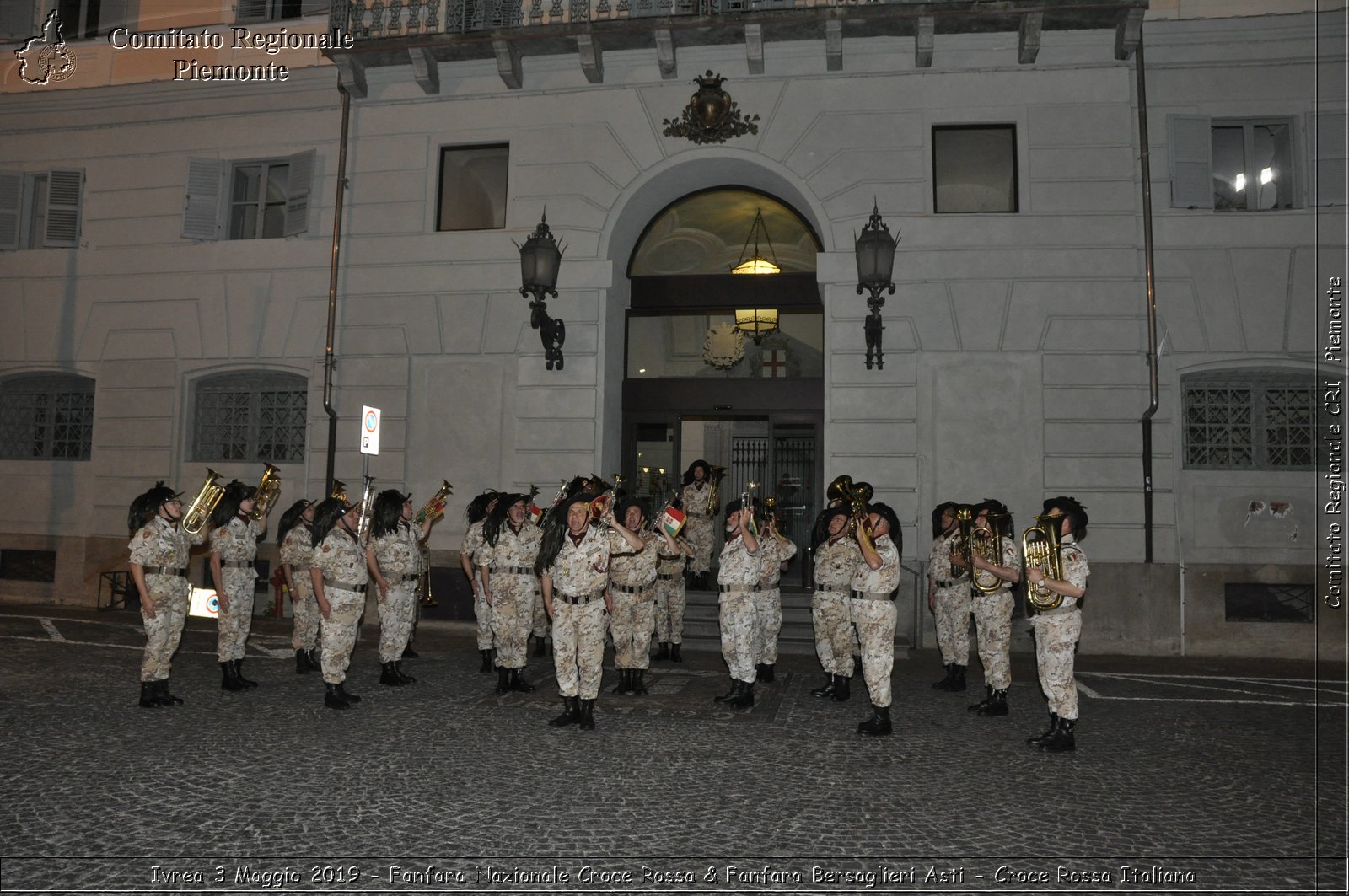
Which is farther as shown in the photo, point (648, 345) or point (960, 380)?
point (648, 345)

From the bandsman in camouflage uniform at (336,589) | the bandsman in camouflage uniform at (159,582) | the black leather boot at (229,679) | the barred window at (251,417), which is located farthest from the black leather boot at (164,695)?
the barred window at (251,417)

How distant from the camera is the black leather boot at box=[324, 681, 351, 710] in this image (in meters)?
8.14

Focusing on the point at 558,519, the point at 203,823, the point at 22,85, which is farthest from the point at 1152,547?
the point at 22,85

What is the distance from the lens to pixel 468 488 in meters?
Answer: 13.9

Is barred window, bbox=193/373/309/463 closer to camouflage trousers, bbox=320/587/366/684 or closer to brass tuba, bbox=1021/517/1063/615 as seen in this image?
camouflage trousers, bbox=320/587/366/684

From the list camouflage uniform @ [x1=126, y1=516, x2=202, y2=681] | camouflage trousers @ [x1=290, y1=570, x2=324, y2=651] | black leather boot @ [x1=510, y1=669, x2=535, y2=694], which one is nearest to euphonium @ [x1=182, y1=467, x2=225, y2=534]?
camouflage uniform @ [x1=126, y1=516, x2=202, y2=681]

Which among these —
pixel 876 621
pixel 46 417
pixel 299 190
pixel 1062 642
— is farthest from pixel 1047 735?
pixel 46 417

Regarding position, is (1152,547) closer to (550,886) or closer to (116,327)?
(550,886)

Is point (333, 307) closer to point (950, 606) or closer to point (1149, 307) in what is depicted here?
point (950, 606)

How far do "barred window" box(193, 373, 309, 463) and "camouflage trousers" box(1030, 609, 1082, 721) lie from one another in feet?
38.9

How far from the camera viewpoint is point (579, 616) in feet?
24.5

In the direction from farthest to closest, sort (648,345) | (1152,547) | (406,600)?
(648,345)
(1152,547)
(406,600)

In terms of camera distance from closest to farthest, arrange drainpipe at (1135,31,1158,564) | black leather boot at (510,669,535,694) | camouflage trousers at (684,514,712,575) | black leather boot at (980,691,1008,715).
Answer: black leather boot at (980,691,1008,715)
black leather boot at (510,669,535,694)
drainpipe at (1135,31,1158,564)
camouflage trousers at (684,514,712,575)

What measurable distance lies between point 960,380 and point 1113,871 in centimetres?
901
